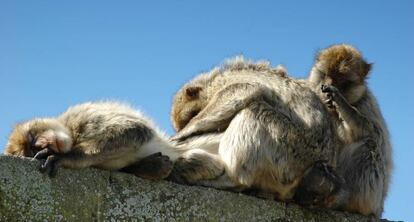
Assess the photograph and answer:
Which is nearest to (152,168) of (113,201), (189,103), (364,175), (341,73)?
(113,201)

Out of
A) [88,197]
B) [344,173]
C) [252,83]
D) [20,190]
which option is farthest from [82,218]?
[344,173]

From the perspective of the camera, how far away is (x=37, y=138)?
170 inches

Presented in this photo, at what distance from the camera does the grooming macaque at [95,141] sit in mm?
4238

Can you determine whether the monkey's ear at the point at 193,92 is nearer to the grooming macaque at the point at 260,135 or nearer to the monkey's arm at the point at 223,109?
the grooming macaque at the point at 260,135

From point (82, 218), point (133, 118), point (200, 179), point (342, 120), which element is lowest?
point (82, 218)

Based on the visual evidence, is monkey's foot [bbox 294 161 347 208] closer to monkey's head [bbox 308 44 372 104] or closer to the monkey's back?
the monkey's back

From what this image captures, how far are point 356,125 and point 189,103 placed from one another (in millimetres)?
1440

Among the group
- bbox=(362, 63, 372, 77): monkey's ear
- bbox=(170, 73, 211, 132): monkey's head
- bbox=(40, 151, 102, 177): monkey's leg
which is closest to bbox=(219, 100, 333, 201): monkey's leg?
bbox=(170, 73, 211, 132): monkey's head

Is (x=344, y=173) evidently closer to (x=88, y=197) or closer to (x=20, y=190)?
(x=88, y=197)

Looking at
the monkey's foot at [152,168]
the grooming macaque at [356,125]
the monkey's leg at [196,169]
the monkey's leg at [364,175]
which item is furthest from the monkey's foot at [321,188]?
the monkey's foot at [152,168]

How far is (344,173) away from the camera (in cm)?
584

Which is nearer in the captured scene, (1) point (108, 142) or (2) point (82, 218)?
(2) point (82, 218)

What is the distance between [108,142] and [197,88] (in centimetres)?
196

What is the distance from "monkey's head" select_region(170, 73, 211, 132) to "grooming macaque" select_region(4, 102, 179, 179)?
55.9 inches
